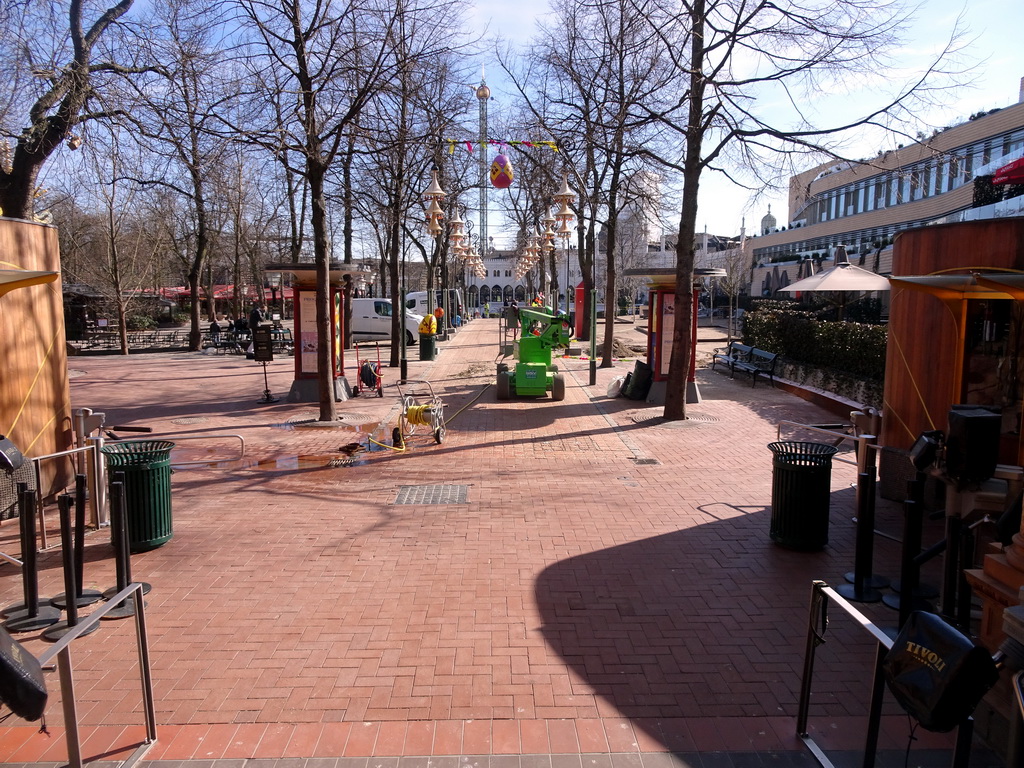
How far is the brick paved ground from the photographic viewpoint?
371cm

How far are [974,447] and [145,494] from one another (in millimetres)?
6870

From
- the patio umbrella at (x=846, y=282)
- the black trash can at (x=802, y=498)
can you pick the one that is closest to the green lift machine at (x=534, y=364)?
the patio umbrella at (x=846, y=282)

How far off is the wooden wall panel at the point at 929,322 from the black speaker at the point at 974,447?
7.76ft

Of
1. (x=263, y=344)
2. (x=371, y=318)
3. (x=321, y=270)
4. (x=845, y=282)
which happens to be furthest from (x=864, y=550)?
(x=371, y=318)

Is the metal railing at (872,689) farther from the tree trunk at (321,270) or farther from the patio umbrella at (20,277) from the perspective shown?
the tree trunk at (321,270)

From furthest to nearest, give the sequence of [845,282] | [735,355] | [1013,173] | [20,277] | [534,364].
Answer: [735,355], [534,364], [1013,173], [845,282], [20,277]

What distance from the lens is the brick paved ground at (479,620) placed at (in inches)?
146

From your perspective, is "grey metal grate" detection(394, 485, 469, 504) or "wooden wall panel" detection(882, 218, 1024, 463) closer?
"wooden wall panel" detection(882, 218, 1024, 463)

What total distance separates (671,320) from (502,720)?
12.3 metres

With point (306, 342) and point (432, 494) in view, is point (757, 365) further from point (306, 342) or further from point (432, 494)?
point (432, 494)

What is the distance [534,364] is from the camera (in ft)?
49.2

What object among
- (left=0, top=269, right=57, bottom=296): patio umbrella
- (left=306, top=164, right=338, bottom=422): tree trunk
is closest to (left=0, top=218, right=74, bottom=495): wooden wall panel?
(left=0, top=269, right=57, bottom=296): patio umbrella

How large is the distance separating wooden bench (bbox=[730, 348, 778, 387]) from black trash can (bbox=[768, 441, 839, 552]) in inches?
446

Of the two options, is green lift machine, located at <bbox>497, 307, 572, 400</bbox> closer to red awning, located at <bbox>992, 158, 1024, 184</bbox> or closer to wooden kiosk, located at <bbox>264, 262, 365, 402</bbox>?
wooden kiosk, located at <bbox>264, 262, 365, 402</bbox>
